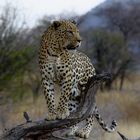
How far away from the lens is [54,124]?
264 inches

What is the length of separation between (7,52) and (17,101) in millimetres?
1665

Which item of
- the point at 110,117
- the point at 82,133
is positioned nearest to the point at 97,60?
the point at 110,117

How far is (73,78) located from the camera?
6.77m

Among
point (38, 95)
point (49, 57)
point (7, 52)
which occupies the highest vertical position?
point (49, 57)

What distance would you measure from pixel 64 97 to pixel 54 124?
0.30m

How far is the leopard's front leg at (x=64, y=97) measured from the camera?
6.69 metres

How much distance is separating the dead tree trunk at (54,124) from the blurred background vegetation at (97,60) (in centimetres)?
147

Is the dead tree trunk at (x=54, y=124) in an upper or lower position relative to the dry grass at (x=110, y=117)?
upper

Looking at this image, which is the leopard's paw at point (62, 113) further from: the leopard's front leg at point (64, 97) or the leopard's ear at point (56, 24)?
the leopard's ear at point (56, 24)

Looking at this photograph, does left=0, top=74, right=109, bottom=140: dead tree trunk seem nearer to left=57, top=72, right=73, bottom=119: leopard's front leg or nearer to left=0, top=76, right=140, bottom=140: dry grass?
left=57, top=72, right=73, bottom=119: leopard's front leg

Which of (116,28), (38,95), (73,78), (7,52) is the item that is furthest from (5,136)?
(116,28)

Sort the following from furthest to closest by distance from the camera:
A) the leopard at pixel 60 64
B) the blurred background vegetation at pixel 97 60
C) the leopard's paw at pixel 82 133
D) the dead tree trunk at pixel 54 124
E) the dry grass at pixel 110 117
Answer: the blurred background vegetation at pixel 97 60 → the dry grass at pixel 110 117 → the leopard's paw at pixel 82 133 → the dead tree trunk at pixel 54 124 → the leopard at pixel 60 64

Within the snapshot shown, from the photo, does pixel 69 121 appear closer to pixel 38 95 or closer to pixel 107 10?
pixel 38 95

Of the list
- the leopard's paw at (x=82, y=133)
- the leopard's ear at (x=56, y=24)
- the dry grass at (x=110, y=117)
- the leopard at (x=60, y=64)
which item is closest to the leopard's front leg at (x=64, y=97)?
the leopard at (x=60, y=64)
